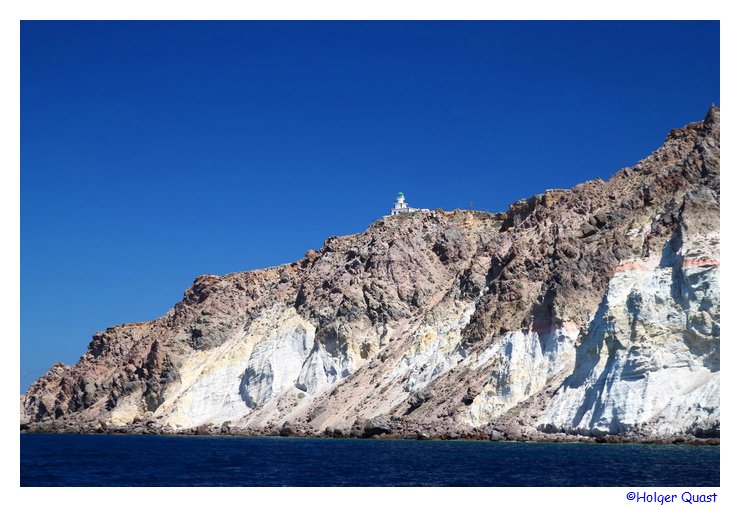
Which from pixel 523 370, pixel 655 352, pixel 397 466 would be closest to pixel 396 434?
pixel 523 370

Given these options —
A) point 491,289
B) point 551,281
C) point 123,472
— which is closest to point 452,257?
point 491,289

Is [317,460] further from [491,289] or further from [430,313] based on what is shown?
[430,313]

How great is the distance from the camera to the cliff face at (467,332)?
217 ft

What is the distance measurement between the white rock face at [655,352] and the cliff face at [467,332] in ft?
0.43

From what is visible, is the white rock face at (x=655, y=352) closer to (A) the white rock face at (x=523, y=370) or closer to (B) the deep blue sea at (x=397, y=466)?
(B) the deep blue sea at (x=397, y=466)

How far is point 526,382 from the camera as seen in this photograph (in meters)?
78.8

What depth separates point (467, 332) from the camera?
91.3 m

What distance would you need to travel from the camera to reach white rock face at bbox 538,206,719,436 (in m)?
61.9

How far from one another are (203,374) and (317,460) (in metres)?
61.9

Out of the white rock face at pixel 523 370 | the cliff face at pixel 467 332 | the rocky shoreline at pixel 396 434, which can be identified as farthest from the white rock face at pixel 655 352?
the white rock face at pixel 523 370

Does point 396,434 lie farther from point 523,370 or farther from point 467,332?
point 467,332

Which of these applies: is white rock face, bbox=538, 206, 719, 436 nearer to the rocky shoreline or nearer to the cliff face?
the cliff face

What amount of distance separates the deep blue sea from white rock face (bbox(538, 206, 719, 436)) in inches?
129

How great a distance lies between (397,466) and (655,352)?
20.7m
